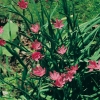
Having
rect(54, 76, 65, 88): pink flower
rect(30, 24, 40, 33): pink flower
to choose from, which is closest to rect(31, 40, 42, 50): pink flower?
rect(30, 24, 40, 33): pink flower

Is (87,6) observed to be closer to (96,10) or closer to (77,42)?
(96,10)

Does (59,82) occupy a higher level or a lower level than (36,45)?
lower

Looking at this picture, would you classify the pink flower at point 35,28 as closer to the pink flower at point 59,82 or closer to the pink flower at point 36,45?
the pink flower at point 36,45

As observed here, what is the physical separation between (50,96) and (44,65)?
29 centimetres

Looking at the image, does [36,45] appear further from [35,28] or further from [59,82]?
[59,82]

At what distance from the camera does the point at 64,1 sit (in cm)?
194

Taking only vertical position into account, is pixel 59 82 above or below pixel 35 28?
below

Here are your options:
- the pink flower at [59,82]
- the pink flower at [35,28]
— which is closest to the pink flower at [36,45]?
the pink flower at [35,28]

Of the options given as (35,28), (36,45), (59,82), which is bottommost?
(59,82)

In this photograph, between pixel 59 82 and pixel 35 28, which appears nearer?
pixel 59 82

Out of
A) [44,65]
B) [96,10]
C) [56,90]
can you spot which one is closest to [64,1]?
[44,65]

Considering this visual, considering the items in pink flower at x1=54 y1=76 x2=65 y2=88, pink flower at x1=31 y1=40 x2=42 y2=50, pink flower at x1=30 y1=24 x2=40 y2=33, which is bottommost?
pink flower at x1=54 y1=76 x2=65 y2=88

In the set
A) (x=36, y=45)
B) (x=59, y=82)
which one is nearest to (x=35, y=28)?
(x=36, y=45)

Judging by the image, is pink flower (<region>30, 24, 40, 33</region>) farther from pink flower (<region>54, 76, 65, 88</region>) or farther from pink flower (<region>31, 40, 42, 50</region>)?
pink flower (<region>54, 76, 65, 88</region>)
